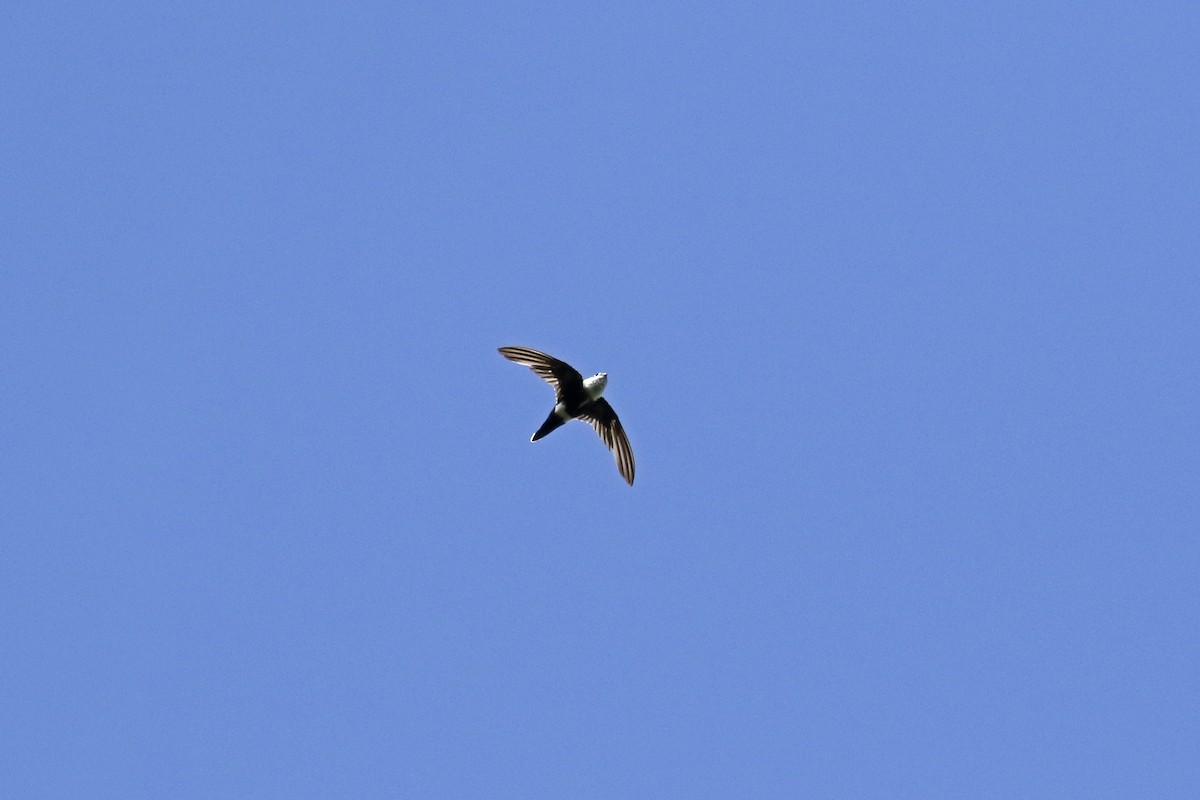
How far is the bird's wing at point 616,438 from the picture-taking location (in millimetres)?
25266

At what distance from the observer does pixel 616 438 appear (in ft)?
83.4

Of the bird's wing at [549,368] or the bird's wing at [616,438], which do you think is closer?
the bird's wing at [549,368]

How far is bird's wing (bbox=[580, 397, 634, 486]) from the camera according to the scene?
82.9 feet

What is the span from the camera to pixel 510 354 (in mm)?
24188

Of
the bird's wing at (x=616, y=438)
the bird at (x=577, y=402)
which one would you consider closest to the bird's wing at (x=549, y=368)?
the bird at (x=577, y=402)

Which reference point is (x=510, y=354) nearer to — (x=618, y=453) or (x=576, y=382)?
(x=576, y=382)

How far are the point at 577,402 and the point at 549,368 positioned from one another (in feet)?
2.59

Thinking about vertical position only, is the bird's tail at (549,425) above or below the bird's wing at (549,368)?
below

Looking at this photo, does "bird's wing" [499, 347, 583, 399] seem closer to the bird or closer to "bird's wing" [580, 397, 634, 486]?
the bird

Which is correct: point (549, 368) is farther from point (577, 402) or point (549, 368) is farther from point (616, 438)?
point (616, 438)

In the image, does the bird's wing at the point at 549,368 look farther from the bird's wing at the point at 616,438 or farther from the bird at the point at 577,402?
the bird's wing at the point at 616,438

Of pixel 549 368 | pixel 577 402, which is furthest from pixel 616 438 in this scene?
pixel 549 368

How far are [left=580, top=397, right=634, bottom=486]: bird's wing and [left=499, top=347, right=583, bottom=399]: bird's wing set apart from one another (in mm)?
947

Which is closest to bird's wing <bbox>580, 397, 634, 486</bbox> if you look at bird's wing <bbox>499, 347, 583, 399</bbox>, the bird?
the bird
